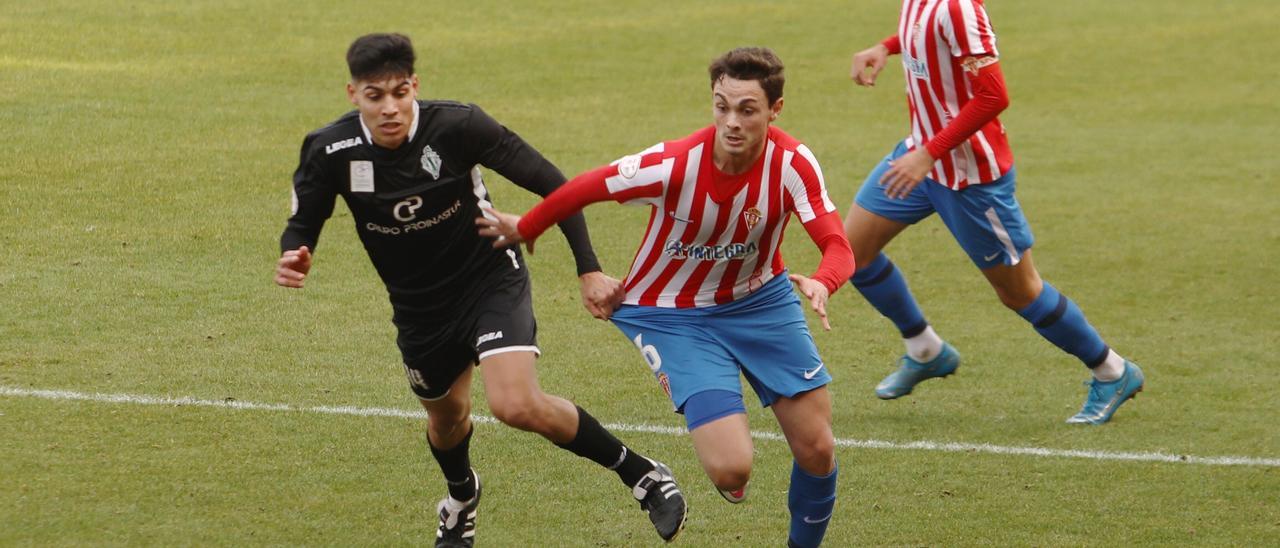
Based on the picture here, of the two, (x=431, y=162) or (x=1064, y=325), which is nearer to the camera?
→ (x=431, y=162)

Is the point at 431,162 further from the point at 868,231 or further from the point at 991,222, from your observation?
the point at 991,222

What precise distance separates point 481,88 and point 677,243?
946cm

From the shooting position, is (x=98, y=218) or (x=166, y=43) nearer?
(x=98, y=218)

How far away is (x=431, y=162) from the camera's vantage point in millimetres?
5906

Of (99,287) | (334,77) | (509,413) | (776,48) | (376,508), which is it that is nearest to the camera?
(509,413)

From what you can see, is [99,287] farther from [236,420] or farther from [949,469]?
[949,469]

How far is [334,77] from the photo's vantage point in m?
15.0

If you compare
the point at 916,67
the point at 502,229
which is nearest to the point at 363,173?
the point at 502,229

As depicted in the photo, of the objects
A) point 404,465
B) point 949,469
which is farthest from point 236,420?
point 949,469

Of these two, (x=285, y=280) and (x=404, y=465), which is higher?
(x=285, y=280)

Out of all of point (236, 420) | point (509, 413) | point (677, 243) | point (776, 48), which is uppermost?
point (677, 243)

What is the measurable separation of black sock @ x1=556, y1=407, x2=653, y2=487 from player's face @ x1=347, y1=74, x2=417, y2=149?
118 centimetres

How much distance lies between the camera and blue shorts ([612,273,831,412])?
19.2ft

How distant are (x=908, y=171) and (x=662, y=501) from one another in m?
2.02
